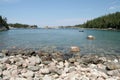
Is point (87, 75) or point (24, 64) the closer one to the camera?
point (87, 75)

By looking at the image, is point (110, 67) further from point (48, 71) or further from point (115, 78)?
point (48, 71)

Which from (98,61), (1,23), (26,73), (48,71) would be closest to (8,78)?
(26,73)

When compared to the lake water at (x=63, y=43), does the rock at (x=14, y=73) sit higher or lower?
higher

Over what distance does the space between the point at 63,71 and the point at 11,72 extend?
3.51m

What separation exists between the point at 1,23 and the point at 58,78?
435 ft

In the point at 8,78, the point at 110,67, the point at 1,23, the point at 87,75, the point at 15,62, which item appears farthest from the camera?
the point at 1,23

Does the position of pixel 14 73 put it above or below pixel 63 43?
above

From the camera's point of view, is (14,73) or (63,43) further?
(63,43)

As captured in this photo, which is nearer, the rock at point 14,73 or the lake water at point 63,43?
the rock at point 14,73

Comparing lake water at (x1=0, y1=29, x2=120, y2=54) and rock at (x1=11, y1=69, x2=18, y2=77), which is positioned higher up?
rock at (x1=11, y1=69, x2=18, y2=77)

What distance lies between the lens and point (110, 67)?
13.7 m

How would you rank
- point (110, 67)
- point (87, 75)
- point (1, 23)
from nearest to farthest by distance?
point (87, 75)
point (110, 67)
point (1, 23)

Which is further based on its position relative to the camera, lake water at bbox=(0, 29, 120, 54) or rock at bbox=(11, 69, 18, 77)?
lake water at bbox=(0, 29, 120, 54)

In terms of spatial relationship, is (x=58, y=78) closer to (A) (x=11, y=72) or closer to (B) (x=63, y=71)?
(B) (x=63, y=71)
